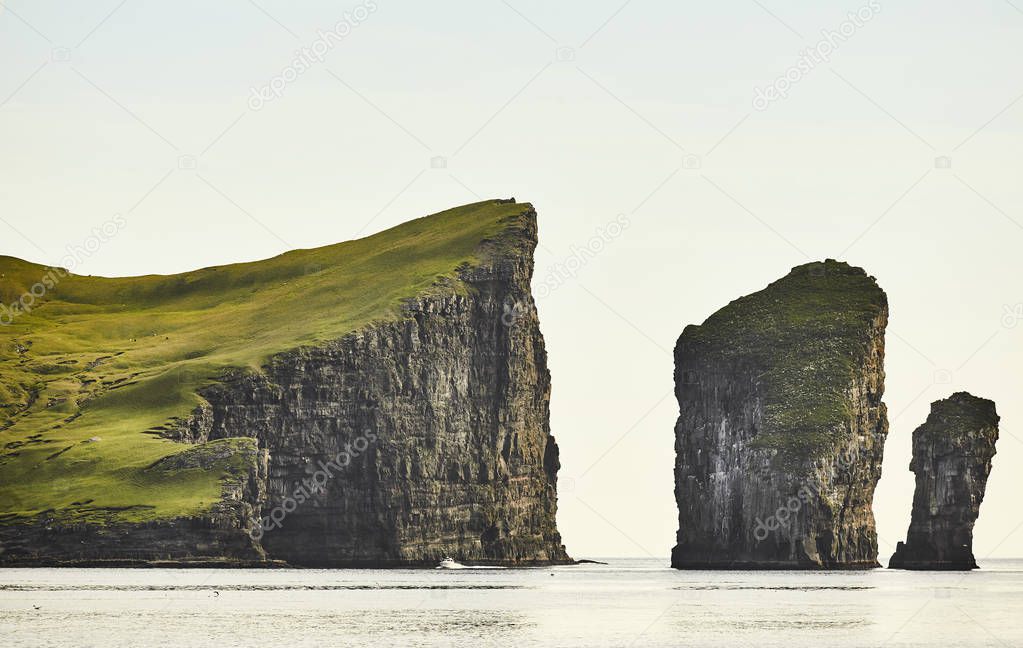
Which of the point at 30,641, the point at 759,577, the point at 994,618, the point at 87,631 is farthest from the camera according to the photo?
the point at 759,577

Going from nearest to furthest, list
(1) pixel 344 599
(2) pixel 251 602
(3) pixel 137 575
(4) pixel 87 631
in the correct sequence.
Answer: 1. (4) pixel 87 631
2. (2) pixel 251 602
3. (1) pixel 344 599
4. (3) pixel 137 575

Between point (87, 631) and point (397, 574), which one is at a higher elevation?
point (397, 574)

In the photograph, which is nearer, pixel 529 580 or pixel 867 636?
pixel 867 636

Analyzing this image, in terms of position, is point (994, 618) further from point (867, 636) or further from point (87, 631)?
point (87, 631)

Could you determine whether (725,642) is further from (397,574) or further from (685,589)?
(397,574)

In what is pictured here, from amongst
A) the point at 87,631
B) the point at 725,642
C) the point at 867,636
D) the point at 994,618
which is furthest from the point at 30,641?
the point at 994,618

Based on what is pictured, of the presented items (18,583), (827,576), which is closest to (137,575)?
(18,583)
